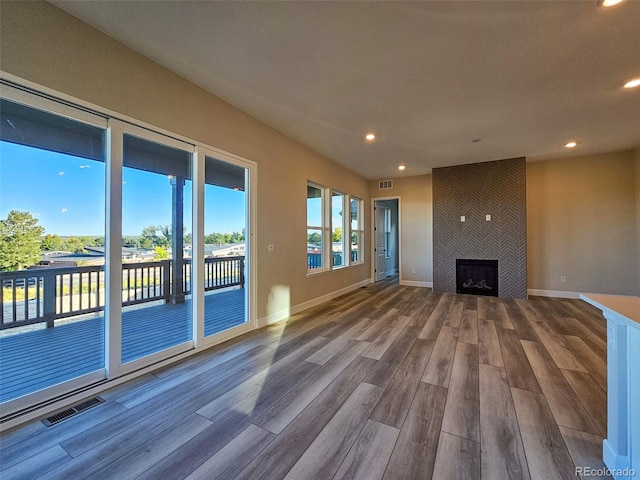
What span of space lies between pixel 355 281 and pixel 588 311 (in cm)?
412

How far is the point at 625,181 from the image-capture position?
4879 millimetres

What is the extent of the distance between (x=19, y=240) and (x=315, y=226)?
153 inches

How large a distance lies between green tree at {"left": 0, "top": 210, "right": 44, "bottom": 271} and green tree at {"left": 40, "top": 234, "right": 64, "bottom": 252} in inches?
1.1

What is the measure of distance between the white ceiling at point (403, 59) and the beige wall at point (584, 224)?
137cm

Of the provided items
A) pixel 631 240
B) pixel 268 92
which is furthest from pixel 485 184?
pixel 268 92

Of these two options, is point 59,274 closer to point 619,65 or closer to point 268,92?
point 268,92

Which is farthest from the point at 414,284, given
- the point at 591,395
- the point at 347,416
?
the point at 347,416

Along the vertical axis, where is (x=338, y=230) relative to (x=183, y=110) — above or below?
below

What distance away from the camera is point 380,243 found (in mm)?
7738

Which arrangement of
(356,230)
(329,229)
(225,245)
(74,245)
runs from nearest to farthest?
1. (74,245)
2. (225,245)
3. (329,229)
4. (356,230)

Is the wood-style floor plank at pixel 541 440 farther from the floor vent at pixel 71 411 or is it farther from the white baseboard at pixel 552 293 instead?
the white baseboard at pixel 552 293

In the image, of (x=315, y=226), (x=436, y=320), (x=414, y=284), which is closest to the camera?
(x=436, y=320)

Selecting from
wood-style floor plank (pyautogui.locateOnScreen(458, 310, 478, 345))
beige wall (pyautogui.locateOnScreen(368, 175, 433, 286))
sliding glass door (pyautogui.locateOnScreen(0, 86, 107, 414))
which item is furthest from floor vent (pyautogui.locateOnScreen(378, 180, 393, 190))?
sliding glass door (pyautogui.locateOnScreen(0, 86, 107, 414))

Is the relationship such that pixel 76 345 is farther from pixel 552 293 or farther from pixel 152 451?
pixel 552 293
